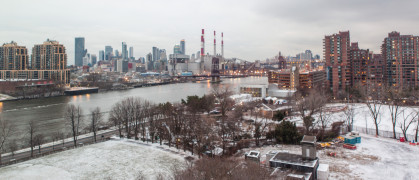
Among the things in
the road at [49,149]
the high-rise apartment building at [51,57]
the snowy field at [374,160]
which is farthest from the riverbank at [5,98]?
the snowy field at [374,160]

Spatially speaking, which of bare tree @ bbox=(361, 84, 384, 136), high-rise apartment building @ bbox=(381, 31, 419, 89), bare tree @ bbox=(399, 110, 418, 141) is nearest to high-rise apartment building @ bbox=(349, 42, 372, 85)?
high-rise apartment building @ bbox=(381, 31, 419, 89)

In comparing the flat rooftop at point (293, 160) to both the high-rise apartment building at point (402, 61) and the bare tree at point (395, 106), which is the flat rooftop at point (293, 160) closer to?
the bare tree at point (395, 106)

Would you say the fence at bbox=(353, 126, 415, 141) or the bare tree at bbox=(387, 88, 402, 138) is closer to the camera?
the fence at bbox=(353, 126, 415, 141)

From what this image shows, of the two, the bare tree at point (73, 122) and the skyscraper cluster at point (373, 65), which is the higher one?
the skyscraper cluster at point (373, 65)

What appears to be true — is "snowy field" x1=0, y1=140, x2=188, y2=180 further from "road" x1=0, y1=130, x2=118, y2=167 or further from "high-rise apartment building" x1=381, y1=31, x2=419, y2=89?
"high-rise apartment building" x1=381, y1=31, x2=419, y2=89

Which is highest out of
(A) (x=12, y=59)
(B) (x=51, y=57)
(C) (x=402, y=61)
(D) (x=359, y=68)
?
(B) (x=51, y=57)

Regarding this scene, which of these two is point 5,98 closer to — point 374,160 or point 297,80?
point 297,80

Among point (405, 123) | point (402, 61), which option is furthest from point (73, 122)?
point (402, 61)
